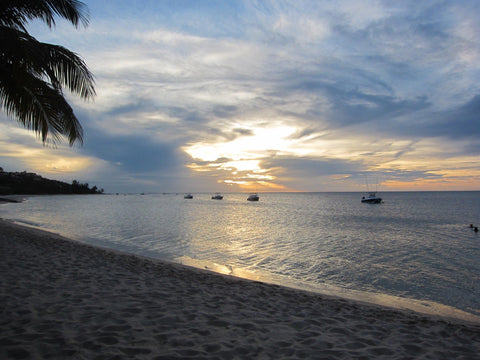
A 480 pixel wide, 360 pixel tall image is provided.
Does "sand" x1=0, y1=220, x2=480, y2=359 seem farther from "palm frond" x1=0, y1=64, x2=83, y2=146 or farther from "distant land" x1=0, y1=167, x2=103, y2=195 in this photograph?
"distant land" x1=0, y1=167, x2=103, y2=195

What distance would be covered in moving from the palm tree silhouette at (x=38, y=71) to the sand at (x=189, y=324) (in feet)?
12.5

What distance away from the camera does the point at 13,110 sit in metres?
6.89

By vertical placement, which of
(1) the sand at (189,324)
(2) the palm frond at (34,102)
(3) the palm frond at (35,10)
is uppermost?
(3) the palm frond at (35,10)

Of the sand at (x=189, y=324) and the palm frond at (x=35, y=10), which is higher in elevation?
the palm frond at (x=35, y=10)

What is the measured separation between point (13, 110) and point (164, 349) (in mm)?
6646

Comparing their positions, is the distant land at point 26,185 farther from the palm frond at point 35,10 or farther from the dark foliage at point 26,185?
the palm frond at point 35,10

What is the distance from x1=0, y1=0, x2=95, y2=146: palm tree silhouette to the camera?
19.8ft

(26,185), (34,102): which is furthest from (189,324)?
(26,185)

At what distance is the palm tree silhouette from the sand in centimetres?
382

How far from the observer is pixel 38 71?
639cm

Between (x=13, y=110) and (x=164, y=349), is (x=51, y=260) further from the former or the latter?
(x=164, y=349)

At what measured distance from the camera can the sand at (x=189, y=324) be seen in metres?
4.12

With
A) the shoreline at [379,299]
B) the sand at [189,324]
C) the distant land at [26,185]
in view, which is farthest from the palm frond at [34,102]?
the distant land at [26,185]

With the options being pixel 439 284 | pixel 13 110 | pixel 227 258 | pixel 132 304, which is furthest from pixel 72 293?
pixel 439 284
